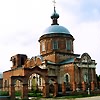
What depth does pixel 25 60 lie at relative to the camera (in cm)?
4753

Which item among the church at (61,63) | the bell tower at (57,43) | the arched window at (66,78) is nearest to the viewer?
the church at (61,63)

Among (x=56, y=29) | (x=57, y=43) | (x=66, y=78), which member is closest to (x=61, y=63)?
(x=66, y=78)

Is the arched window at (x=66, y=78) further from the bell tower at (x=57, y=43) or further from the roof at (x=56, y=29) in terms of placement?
the roof at (x=56, y=29)

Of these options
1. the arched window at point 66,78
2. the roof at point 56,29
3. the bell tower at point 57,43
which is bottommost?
the arched window at point 66,78

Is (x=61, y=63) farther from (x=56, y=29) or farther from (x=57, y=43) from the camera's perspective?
(x=56, y=29)

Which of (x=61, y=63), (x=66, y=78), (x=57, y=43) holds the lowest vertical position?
(x=66, y=78)

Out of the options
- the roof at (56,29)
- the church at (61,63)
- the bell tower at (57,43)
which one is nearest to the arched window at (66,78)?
the church at (61,63)

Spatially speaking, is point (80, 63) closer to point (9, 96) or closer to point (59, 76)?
point (59, 76)

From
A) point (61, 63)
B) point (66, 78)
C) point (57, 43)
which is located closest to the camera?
point (66, 78)

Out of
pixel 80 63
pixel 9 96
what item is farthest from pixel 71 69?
pixel 9 96

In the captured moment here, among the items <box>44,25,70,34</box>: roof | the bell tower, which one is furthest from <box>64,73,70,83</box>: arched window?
<box>44,25,70,34</box>: roof

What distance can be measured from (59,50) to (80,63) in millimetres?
4766

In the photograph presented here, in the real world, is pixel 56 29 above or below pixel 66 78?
above

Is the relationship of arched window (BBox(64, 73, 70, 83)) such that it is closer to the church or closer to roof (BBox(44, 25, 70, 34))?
the church
